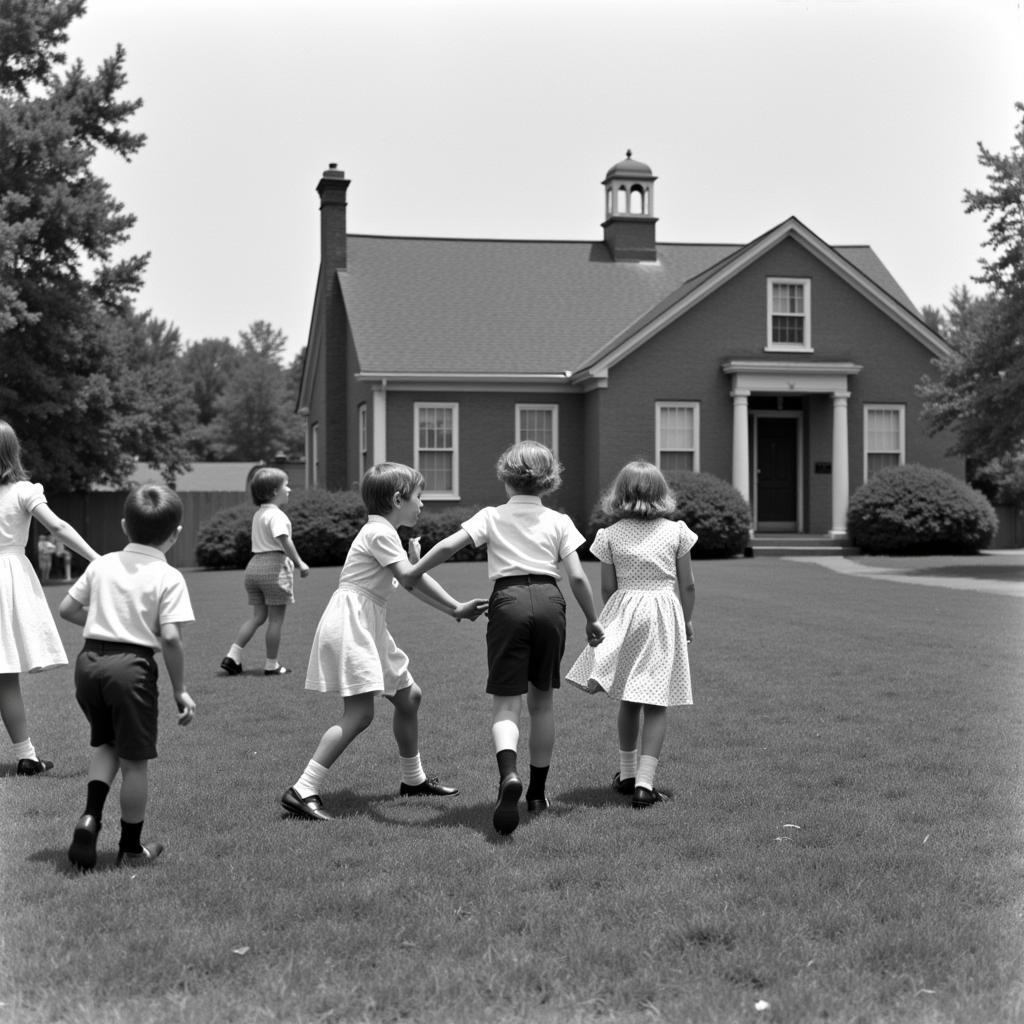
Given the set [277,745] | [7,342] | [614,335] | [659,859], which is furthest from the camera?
[614,335]

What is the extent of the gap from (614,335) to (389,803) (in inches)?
1027

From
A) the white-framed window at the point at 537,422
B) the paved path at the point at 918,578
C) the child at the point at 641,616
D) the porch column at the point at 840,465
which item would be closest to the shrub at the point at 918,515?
the porch column at the point at 840,465

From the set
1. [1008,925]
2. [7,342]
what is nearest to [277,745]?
[1008,925]

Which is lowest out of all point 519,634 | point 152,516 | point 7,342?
point 519,634

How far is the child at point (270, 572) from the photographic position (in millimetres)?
10789

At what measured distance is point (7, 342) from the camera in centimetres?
2897

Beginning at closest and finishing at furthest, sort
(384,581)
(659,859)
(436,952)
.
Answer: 1. (436,952)
2. (659,859)
3. (384,581)

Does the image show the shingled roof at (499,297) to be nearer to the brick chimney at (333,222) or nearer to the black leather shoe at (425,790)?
the brick chimney at (333,222)

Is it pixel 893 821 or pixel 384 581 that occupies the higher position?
pixel 384 581

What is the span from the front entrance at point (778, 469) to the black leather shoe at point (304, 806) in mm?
25227

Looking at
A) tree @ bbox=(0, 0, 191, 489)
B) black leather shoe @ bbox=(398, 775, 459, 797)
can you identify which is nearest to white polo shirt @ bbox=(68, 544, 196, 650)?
black leather shoe @ bbox=(398, 775, 459, 797)

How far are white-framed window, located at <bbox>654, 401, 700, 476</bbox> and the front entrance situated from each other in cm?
180

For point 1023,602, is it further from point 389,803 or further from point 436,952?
point 436,952

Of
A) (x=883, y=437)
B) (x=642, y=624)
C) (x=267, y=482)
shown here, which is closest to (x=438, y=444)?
(x=883, y=437)
